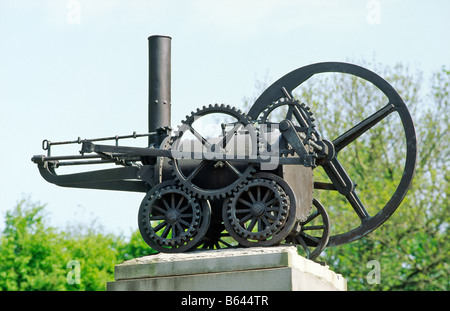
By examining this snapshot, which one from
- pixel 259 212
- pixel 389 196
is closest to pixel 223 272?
pixel 259 212

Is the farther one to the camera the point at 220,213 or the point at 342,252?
the point at 342,252

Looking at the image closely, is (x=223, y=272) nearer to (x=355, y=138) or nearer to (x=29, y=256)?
(x=355, y=138)

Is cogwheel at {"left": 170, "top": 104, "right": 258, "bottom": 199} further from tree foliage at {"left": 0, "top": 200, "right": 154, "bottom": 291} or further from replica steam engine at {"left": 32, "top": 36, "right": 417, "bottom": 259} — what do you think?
tree foliage at {"left": 0, "top": 200, "right": 154, "bottom": 291}

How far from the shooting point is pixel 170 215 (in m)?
12.0

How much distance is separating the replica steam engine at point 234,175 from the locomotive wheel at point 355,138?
15 millimetres

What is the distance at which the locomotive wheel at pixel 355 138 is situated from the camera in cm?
1242

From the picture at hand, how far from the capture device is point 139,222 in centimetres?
1223

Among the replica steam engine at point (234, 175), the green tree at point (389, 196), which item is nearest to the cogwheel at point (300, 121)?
the replica steam engine at point (234, 175)

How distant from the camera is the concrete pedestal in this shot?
425 inches

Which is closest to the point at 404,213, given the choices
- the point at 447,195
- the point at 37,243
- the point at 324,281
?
the point at 447,195

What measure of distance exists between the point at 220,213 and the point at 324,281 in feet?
5.68

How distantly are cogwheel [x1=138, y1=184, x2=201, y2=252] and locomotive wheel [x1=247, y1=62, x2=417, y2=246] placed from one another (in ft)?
6.87

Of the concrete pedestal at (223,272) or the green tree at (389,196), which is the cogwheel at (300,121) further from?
the green tree at (389,196)
